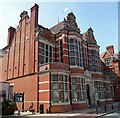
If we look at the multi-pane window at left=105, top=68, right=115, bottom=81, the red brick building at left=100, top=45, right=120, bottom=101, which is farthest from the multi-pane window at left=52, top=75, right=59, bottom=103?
the multi-pane window at left=105, top=68, right=115, bottom=81

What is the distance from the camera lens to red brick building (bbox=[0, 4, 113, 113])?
15.4 meters

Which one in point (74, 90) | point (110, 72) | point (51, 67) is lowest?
point (74, 90)

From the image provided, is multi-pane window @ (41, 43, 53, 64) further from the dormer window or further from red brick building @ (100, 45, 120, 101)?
the dormer window

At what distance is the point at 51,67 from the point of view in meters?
15.5

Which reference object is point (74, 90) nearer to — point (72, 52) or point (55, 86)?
point (55, 86)

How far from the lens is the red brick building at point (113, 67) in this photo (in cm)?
3179

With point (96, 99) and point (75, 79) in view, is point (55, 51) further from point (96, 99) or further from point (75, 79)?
point (96, 99)

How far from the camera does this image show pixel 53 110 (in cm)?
1434

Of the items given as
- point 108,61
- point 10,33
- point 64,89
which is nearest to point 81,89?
point 64,89

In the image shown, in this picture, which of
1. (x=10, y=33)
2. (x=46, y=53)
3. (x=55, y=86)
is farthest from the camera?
(x=10, y=33)

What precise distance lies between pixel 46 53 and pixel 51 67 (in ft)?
12.8

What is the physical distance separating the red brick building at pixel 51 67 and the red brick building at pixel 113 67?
25.5ft

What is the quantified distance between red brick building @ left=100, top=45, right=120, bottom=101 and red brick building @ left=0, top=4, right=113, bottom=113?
776cm

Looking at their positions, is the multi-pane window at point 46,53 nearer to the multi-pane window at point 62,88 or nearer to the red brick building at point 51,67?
the red brick building at point 51,67
